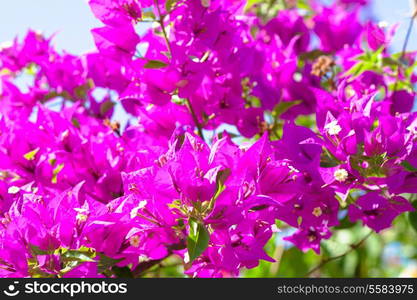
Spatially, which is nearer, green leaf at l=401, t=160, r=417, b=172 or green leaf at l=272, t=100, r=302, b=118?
green leaf at l=401, t=160, r=417, b=172

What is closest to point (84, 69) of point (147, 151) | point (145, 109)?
point (145, 109)

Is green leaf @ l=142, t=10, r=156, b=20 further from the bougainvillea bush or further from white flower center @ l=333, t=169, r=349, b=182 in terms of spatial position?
white flower center @ l=333, t=169, r=349, b=182

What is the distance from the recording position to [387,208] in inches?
55.1

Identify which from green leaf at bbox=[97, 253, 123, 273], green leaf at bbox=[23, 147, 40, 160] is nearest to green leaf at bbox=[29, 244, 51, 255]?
green leaf at bbox=[97, 253, 123, 273]

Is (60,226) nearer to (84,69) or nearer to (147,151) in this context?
(147,151)

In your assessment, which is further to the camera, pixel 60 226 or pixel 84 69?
pixel 84 69

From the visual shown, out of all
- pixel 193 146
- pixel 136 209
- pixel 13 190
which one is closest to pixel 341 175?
pixel 193 146

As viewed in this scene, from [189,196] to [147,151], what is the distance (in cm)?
18

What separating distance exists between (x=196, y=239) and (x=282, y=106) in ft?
2.52

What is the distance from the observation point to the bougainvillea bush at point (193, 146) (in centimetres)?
111

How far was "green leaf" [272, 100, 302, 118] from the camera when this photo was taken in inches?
66.8

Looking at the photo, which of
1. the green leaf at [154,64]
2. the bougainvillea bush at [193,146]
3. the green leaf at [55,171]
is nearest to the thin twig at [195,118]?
the bougainvillea bush at [193,146]

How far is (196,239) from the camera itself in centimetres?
104

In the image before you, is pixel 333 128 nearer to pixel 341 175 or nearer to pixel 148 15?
pixel 341 175
